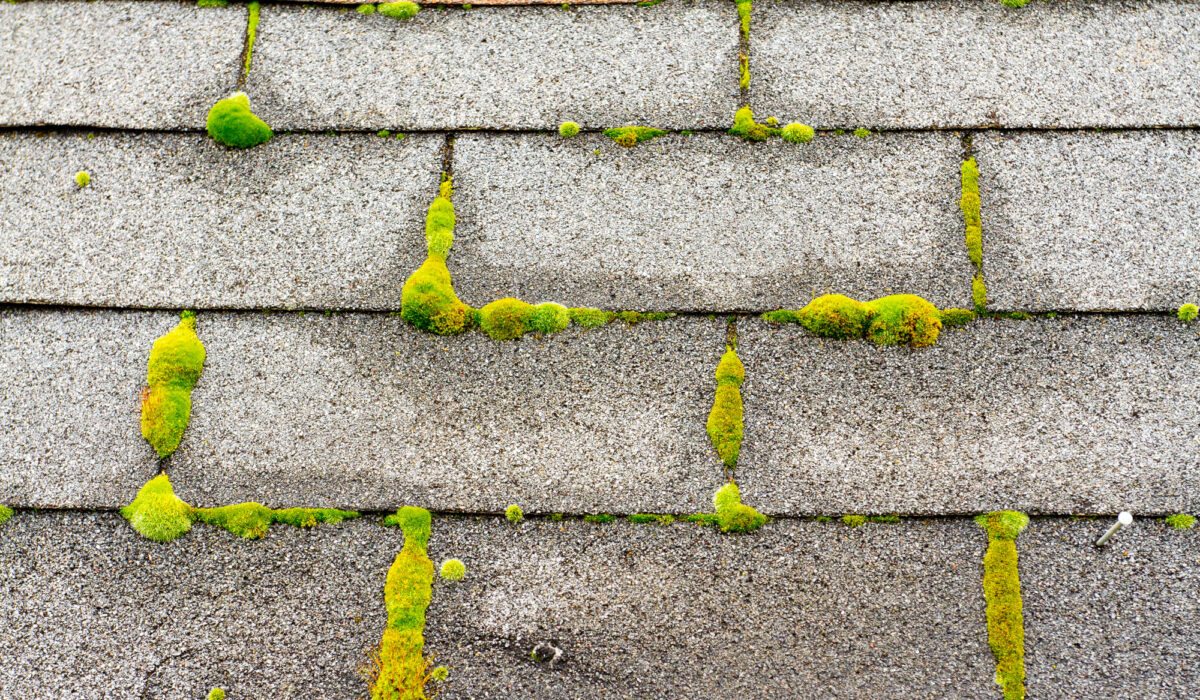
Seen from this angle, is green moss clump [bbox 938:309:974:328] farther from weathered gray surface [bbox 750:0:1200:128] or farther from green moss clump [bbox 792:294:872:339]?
weathered gray surface [bbox 750:0:1200:128]

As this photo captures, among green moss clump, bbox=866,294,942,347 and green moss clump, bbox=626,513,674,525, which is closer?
green moss clump, bbox=626,513,674,525

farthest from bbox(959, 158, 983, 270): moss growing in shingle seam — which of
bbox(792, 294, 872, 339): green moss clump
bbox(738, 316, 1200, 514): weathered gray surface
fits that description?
bbox(792, 294, 872, 339): green moss clump

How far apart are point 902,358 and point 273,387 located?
10.4ft

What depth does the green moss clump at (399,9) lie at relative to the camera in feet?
14.3

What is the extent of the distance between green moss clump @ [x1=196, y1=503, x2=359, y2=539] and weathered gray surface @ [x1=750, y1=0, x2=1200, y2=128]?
3193 mm

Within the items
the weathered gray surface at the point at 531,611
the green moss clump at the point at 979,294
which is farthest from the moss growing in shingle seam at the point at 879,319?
the weathered gray surface at the point at 531,611

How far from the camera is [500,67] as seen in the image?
Answer: 4.23 m

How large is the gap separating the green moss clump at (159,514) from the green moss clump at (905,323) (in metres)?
3.48

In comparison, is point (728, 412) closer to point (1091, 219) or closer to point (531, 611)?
point (531, 611)

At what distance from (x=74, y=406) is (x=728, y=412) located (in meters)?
3.32

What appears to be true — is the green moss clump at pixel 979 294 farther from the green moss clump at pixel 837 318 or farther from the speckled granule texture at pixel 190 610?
the speckled granule texture at pixel 190 610

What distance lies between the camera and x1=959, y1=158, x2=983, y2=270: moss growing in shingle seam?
3.73 m

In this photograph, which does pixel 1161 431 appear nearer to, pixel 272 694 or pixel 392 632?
pixel 392 632

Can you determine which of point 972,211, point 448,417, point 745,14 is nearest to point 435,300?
point 448,417
